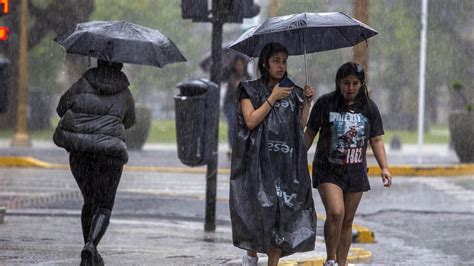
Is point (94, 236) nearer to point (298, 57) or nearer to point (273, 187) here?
point (273, 187)

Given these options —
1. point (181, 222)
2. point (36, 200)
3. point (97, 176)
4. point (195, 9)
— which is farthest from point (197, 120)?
point (36, 200)

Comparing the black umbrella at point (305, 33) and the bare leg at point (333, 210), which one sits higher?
the black umbrella at point (305, 33)

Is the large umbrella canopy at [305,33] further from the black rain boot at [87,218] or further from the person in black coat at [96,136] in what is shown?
the black rain boot at [87,218]

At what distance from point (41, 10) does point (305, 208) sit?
3166cm

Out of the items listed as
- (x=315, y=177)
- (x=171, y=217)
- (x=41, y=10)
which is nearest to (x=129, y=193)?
(x=171, y=217)

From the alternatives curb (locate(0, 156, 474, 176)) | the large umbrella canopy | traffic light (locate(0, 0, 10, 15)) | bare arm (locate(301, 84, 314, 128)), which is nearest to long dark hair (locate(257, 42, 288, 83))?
bare arm (locate(301, 84, 314, 128))

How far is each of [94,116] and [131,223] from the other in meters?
4.60

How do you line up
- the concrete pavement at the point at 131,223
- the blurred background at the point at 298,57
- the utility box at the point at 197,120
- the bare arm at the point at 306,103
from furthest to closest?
the blurred background at the point at 298,57 < the utility box at the point at 197,120 < the concrete pavement at the point at 131,223 < the bare arm at the point at 306,103

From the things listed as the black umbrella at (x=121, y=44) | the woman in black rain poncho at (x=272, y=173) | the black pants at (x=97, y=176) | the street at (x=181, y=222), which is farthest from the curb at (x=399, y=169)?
the woman in black rain poncho at (x=272, y=173)

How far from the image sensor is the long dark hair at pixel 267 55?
8.92 m

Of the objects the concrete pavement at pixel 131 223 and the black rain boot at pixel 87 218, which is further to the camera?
the concrete pavement at pixel 131 223

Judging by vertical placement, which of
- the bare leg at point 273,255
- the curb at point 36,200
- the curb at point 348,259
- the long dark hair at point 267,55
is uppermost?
the long dark hair at point 267,55

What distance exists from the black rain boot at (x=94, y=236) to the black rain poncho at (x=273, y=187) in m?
1.37

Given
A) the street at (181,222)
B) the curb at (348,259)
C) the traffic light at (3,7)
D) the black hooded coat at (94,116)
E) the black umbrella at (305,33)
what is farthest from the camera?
the traffic light at (3,7)
